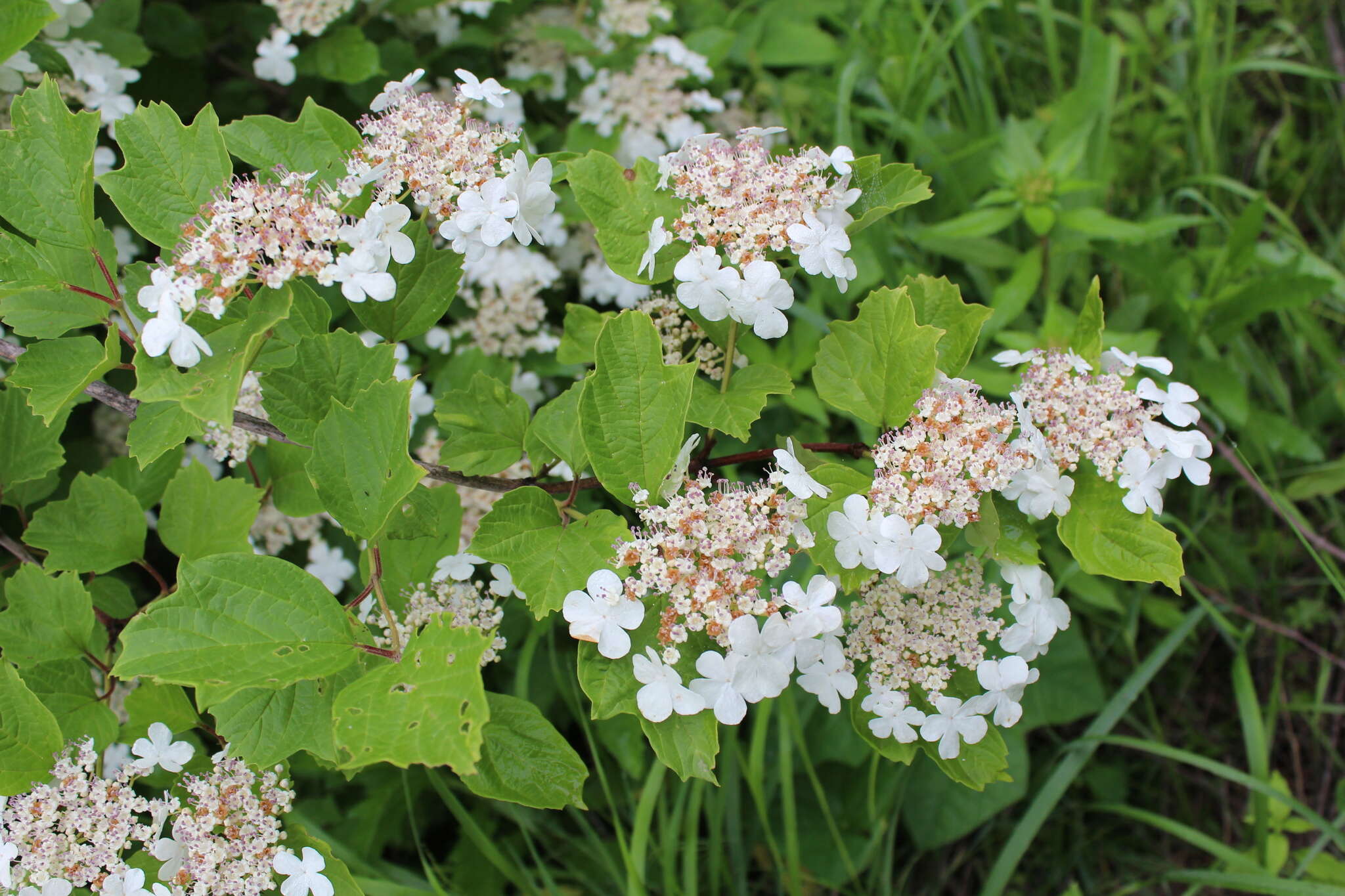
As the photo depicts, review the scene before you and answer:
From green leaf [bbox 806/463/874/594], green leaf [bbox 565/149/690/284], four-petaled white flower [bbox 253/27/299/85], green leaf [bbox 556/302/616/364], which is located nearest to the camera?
green leaf [bbox 806/463/874/594]

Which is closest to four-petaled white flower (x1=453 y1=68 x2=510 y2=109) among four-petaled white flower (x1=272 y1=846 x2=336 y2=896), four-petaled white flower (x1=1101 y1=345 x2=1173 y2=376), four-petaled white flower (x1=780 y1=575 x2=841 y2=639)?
four-petaled white flower (x1=780 y1=575 x2=841 y2=639)

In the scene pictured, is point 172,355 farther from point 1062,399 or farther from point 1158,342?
point 1158,342

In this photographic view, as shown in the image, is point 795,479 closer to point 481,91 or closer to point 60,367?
point 481,91

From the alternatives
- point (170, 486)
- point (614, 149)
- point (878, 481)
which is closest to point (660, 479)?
point (878, 481)

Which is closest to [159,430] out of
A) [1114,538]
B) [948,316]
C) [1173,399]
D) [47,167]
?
[47,167]

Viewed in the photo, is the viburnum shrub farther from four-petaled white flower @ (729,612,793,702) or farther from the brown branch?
the brown branch

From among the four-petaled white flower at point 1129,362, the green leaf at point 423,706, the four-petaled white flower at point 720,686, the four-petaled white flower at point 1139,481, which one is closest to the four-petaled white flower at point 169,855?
the green leaf at point 423,706
